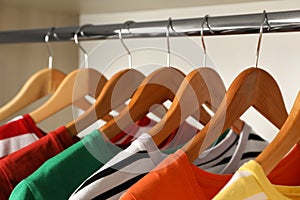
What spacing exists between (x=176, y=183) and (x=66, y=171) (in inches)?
5.8

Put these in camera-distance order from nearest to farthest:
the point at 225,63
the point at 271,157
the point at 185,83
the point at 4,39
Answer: the point at 271,157 < the point at 185,83 < the point at 4,39 < the point at 225,63

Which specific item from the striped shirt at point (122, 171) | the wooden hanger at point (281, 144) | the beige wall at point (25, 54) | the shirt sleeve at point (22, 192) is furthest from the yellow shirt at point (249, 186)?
the beige wall at point (25, 54)

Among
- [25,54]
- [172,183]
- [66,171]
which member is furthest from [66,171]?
[25,54]

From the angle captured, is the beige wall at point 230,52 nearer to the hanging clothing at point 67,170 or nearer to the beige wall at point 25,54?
the beige wall at point 25,54

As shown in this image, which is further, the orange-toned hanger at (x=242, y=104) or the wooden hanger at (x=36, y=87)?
the wooden hanger at (x=36, y=87)

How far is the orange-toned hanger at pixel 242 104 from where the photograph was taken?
715 millimetres

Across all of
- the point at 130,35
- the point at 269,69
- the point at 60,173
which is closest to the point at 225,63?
the point at 269,69

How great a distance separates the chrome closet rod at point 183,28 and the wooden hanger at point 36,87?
62 mm

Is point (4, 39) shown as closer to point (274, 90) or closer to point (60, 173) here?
point (60, 173)

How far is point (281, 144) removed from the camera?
670mm

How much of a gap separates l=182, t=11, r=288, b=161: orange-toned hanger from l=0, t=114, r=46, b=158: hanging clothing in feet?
0.97

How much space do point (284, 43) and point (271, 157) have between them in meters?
0.45

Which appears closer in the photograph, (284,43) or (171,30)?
(171,30)

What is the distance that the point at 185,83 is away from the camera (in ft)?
2.57
